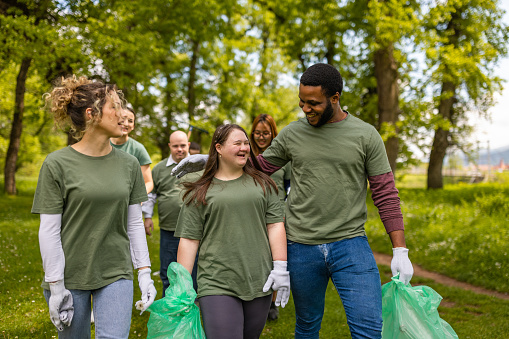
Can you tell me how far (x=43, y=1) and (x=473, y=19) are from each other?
604 inches

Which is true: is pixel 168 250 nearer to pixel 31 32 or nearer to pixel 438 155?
pixel 31 32

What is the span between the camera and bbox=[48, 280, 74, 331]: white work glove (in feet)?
7.32

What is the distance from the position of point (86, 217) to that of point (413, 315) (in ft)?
6.82

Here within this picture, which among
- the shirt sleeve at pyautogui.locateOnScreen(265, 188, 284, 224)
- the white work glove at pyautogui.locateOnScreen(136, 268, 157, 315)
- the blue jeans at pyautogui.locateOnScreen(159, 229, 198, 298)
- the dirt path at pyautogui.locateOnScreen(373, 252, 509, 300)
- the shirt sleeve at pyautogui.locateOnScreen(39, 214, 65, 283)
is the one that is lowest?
the dirt path at pyautogui.locateOnScreen(373, 252, 509, 300)

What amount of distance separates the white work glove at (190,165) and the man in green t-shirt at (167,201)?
1.41m

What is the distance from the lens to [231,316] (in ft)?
8.34

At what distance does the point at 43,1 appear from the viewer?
40.2 feet

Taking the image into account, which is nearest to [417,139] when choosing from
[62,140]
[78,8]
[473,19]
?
[473,19]

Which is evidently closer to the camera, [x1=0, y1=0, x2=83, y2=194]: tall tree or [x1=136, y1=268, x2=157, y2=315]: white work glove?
[x1=136, y1=268, x2=157, y2=315]: white work glove

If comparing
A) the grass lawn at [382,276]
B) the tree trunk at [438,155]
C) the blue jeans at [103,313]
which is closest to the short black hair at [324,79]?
the blue jeans at [103,313]

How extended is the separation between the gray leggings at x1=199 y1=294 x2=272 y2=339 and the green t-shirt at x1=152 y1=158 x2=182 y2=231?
232cm

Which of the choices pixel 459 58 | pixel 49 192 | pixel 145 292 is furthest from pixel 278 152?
pixel 459 58

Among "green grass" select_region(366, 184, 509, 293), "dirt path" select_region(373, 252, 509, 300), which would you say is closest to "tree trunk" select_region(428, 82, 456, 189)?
"green grass" select_region(366, 184, 509, 293)

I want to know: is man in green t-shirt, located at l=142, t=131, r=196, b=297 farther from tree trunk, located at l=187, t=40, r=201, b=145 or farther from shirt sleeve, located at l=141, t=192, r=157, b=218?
tree trunk, located at l=187, t=40, r=201, b=145
